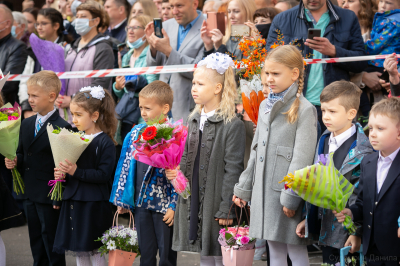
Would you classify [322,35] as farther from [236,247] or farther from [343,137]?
[236,247]

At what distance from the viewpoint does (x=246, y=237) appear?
3779 mm

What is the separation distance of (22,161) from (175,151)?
76.1 inches

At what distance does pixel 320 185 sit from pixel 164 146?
1278 mm

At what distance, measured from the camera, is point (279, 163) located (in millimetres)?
3727

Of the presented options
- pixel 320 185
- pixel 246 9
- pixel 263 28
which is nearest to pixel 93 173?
pixel 320 185

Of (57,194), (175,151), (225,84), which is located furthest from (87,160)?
(225,84)

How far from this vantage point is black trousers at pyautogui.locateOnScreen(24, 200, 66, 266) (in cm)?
477

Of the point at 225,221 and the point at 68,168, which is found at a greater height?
the point at 68,168

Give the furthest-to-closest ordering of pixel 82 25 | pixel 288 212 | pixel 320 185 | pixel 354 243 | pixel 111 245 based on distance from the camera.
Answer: pixel 82 25
pixel 111 245
pixel 288 212
pixel 354 243
pixel 320 185

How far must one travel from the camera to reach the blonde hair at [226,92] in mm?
4156

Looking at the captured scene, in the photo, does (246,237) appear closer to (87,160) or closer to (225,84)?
(225,84)

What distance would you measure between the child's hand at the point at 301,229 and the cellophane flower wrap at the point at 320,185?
15.2 inches

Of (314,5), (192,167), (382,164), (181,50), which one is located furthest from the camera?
(181,50)

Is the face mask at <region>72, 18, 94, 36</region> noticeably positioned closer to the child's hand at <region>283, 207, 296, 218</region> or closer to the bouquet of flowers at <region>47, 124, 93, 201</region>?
the bouquet of flowers at <region>47, 124, 93, 201</region>
